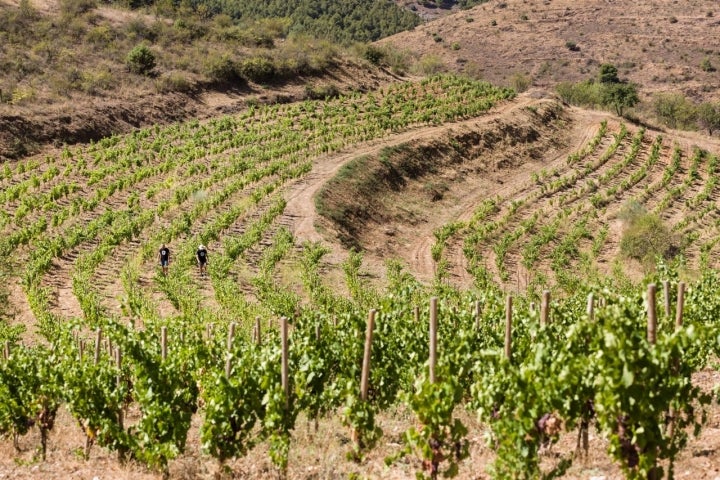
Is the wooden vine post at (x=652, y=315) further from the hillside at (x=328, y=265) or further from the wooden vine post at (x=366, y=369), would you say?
the wooden vine post at (x=366, y=369)

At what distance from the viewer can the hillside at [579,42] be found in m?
86.3

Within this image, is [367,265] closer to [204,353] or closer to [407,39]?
[204,353]

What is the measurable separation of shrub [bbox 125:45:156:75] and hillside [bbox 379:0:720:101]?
153ft

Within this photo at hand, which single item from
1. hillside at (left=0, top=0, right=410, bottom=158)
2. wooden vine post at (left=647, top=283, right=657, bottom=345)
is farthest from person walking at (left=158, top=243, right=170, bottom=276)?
wooden vine post at (left=647, top=283, right=657, bottom=345)

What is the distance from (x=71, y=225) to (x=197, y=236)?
211 inches

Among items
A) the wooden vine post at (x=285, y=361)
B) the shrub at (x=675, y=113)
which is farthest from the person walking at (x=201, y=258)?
the shrub at (x=675, y=113)

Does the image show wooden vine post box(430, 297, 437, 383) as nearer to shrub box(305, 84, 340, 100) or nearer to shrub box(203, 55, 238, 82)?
shrub box(305, 84, 340, 100)

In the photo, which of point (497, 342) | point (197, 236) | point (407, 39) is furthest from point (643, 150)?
point (407, 39)

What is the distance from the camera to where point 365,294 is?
23.0 metres

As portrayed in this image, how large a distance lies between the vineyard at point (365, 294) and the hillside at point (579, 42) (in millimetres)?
35469

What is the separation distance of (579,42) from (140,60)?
230 feet

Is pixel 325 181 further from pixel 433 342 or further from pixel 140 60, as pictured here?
pixel 433 342

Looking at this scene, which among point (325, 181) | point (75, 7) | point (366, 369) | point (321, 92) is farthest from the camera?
point (75, 7)

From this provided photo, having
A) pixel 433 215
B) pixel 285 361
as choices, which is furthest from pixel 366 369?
pixel 433 215
